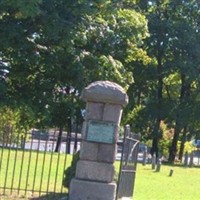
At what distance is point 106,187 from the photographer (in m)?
10.2

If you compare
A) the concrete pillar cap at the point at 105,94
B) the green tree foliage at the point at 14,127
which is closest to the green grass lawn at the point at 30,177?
the green tree foliage at the point at 14,127

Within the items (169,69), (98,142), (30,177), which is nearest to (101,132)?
(98,142)

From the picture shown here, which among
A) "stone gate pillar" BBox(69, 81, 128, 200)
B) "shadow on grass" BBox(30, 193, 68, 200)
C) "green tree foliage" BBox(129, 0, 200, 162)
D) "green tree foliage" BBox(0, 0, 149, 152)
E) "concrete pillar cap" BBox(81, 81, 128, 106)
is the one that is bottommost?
"shadow on grass" BBox(30, 193, 68, 200)

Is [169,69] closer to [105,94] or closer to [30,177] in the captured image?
[30,177]

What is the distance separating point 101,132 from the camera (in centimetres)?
1032

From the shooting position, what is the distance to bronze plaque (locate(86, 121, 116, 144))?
10297 mm

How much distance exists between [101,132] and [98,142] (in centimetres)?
18

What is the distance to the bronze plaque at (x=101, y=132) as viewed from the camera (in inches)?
405

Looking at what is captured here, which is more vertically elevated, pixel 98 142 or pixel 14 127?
pixel 14 127

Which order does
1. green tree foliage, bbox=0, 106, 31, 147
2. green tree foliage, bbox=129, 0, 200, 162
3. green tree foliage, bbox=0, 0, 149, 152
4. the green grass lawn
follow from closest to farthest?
the green grass lawn < green tree foliage, bbox=0, 106, 31, 147 < green tree foliage, bbox=0, 0, 149, 152 < green tree foliage, bbox=129, 0, 200, 162

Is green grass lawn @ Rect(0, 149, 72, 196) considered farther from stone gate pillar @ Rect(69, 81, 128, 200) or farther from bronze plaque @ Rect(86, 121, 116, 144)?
bronze plaque @ Rect(86, 121, 116, 144)

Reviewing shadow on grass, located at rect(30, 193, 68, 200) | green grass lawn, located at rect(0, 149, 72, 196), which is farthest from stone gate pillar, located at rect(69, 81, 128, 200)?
green grass lawn, located at rect(0, 149, 72, 196)

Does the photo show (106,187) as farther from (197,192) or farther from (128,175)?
(197,192)

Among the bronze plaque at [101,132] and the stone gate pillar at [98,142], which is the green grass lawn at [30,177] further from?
the bronze plaque at [101,132]
